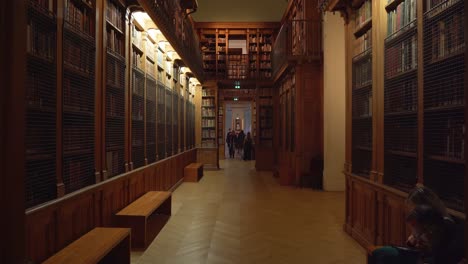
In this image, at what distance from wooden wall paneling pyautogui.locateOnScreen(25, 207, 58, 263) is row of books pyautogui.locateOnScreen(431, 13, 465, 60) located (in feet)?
9.94

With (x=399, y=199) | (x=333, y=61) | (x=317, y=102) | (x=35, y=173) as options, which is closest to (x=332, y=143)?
(x=317, y=102)

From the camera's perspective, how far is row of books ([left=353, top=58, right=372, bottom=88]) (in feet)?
13.7

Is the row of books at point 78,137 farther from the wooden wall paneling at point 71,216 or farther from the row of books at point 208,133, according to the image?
the row of books at point 208,133

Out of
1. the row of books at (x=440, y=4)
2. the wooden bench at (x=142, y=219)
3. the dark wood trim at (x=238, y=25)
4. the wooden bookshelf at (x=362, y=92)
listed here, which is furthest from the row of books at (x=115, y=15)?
the dark wood trim at (x=238, y=25)

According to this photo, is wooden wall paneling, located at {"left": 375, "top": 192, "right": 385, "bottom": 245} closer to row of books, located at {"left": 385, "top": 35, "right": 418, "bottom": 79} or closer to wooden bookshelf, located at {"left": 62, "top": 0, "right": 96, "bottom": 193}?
row of books, located at {"left": 385, "top": 35, "right": 418, "bottom": 79}

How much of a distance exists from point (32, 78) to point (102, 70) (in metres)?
1.32

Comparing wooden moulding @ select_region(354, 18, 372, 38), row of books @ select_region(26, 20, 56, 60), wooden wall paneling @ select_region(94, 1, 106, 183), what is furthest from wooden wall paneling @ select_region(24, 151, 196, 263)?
wooden moulding @ select_region(354, 18, 372, 38)

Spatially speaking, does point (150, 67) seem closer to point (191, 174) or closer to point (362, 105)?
point (362, 105)

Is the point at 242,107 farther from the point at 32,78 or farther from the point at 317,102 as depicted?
the point at 32,78

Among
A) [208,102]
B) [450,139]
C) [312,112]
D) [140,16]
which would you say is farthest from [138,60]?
[208,102]

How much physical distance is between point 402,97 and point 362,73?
1166 millimetres

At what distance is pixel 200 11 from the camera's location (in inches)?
494

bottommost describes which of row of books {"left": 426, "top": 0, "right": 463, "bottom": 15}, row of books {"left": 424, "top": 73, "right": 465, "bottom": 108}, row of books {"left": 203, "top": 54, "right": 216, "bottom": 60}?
row of books {"left": 424, "top": 73, "right": 465, "bottom": 108}

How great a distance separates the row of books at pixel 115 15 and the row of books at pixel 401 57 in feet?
9.69
